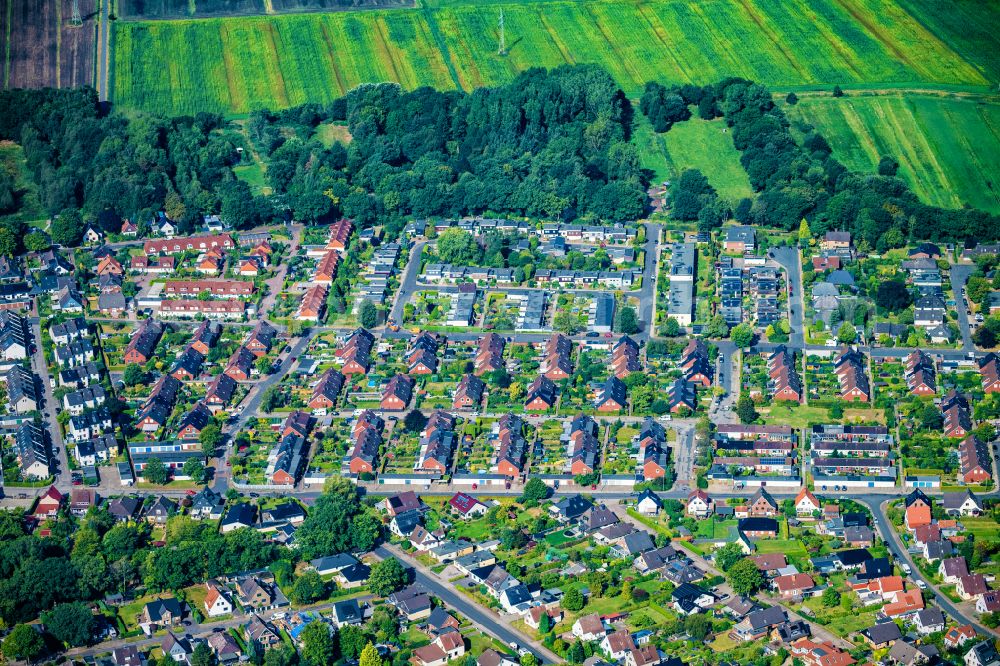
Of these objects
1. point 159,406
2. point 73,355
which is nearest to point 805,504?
point 159,406

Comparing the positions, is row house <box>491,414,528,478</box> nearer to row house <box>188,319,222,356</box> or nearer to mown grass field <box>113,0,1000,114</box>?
row house <box>188,319,222,356</box>

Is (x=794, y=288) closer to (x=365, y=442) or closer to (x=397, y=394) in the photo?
(x=397, y=394)

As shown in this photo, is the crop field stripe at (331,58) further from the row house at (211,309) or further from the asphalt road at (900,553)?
the asphalt road at (900,553)

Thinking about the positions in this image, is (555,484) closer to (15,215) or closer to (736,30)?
(15,215)

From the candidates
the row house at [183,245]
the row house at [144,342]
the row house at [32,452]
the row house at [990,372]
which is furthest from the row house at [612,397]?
the row house at [183,245]

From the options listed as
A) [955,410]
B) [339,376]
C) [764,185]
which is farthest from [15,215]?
[955,410]
